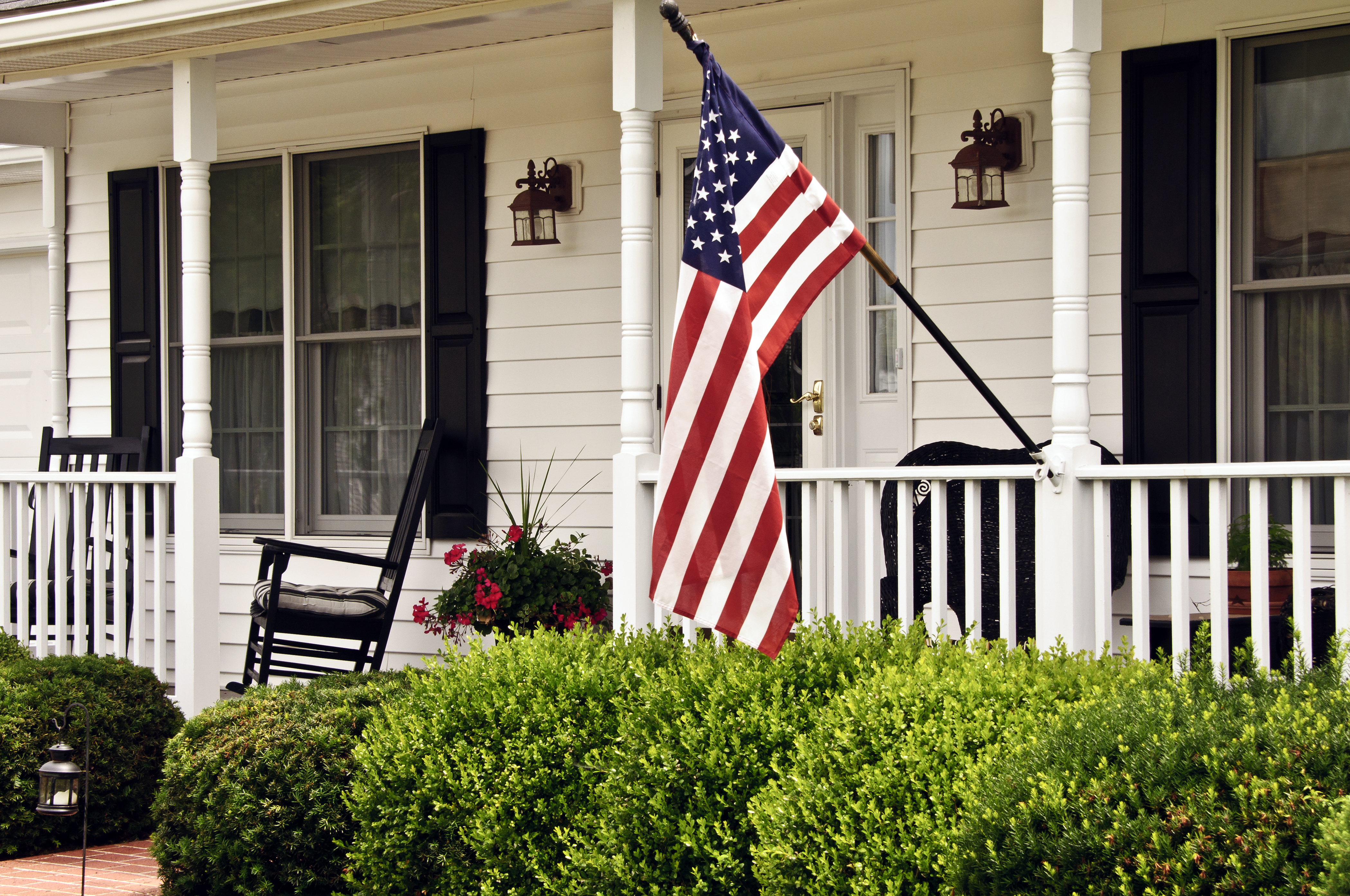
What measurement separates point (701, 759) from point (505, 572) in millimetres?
2711

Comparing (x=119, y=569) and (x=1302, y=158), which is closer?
(x=1302, y=158)

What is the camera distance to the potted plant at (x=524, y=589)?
234 inches

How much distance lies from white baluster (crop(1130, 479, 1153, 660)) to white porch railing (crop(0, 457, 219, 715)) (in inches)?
153

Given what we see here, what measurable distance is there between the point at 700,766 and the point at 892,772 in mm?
566

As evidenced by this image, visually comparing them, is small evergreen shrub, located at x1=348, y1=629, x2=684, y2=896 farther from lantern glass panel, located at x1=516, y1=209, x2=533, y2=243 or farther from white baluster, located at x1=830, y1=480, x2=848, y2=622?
lantern glass panel, located at x1=516, y1=209, x2=533, y2=243

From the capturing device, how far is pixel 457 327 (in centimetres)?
664

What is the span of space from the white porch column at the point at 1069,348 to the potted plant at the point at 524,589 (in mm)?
2154

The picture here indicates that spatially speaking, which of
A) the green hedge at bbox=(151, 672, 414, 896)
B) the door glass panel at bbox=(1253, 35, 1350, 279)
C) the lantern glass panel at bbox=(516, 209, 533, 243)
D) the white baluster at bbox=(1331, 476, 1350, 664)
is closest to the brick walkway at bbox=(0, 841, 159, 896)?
the green hedge at bbox=(151, 672, 414, 896)

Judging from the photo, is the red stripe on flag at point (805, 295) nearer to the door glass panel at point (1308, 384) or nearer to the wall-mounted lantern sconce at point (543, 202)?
the door glass panel at point (1308, 384)

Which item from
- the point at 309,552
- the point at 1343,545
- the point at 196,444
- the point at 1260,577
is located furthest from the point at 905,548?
the point at 196,444

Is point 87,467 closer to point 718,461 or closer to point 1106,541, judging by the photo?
point 718,461

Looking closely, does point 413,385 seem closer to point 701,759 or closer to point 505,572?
point 505,572

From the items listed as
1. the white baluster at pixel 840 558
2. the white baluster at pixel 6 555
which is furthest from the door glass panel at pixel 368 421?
the white baluster at pixel 840 558

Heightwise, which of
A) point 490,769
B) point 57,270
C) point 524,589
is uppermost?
point 57,270
